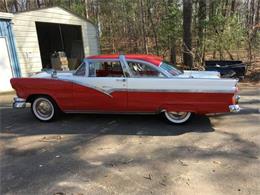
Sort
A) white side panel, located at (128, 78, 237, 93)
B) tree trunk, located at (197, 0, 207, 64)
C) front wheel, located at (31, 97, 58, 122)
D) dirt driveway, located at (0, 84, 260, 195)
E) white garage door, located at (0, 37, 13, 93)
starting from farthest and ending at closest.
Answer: tree trunk, located at (197, 0, 207, 64) < white garage door, located at (0, 37, 13, 93) < front wheel, located at (31, 97, 58, 122) < white side panel, located at (128, 78, 237, 93) < dirt driveway, located at (0, 84, 260, 195)

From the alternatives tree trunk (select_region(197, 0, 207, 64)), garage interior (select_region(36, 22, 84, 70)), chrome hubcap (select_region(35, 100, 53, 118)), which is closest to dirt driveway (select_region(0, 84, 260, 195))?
chrome hubcap (select_region(35, 100, 53, 118))

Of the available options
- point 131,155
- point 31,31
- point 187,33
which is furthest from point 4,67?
point 131,155

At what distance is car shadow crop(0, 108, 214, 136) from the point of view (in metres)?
5.27

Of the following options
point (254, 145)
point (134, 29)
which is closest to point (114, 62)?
point (254, 145)

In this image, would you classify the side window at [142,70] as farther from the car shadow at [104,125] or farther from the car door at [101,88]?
the car shadow at [104,125]

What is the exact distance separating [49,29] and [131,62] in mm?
14851

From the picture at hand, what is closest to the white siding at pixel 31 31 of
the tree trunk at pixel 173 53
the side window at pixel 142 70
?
the tree trunk at pixel 173 53

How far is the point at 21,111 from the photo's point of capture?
7254 mm

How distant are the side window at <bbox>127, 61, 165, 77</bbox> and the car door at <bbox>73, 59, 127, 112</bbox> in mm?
242

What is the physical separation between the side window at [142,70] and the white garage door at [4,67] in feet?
24.1

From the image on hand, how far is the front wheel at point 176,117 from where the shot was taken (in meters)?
5.46

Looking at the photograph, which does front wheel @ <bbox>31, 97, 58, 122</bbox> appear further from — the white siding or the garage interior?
the garage interior

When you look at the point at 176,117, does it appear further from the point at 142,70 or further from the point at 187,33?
the point at 187,33

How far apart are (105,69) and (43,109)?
1.79m
